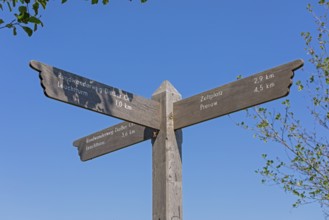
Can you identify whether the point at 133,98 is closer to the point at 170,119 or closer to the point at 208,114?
the point at 170,119

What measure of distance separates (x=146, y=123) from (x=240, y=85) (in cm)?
83

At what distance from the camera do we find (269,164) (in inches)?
259

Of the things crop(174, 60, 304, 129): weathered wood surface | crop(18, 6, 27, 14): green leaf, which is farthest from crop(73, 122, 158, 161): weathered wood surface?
crop(18, 6, 27, 14): green leaf

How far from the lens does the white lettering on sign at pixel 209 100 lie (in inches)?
158

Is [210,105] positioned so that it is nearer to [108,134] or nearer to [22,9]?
[108,134]

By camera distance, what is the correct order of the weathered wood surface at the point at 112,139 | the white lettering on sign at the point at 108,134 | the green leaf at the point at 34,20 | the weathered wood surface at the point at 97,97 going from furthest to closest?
the white lettering on sign at the point at 108,134 → the weathered wood surface at the point at 112,139 → the weathered wood surface at the point at 97,97 → the green leaf at the point at 34,20

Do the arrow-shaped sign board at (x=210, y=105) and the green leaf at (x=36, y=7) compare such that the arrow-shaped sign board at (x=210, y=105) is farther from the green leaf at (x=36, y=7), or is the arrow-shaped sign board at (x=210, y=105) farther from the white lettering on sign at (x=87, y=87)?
the green leaf at (x=36, y=7)

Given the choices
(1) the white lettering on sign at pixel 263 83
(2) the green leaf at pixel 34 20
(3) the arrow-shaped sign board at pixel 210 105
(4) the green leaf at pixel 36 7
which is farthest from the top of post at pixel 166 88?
(2) the green leaf at pixel 34 20

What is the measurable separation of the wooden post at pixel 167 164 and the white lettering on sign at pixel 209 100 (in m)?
0.31

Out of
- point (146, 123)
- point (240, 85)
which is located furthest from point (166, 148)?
point (240, 85)

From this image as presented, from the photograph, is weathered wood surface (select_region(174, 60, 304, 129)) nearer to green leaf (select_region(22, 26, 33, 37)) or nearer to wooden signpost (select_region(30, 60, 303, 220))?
wooden signpost (select_region(30, 60, 303, 220))

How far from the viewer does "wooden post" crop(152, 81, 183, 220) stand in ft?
12.9

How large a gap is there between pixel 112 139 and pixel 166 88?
0.69m

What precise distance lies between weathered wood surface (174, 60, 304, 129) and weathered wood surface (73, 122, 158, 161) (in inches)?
12.5
